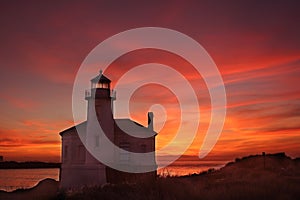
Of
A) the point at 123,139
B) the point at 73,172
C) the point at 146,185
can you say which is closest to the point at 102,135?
the point at 123,139

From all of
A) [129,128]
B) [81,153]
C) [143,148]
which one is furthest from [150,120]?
[81,153]

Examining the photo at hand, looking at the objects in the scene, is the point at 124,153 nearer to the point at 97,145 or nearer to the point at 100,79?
the point at 97,145

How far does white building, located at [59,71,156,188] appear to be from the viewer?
33344 millimetres

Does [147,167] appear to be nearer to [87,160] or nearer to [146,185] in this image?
[87,160]

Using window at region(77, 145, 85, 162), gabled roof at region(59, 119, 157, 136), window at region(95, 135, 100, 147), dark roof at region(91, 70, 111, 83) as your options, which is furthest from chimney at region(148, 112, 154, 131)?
window at region(77, 145, 85, 162)

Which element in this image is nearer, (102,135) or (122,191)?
(122,191)

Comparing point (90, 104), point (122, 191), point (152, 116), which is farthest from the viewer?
point (152, 116)

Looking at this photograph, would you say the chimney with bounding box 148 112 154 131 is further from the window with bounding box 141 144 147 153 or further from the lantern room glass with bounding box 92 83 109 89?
the lantern room glass with bounding box 92 83 109 89

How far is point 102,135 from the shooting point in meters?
33.8

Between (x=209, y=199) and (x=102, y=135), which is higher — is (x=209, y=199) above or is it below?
below

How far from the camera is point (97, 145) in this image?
33812 mm

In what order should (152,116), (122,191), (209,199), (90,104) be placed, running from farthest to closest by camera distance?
(152,116) < (90,104) < (122,191) < (209,199)

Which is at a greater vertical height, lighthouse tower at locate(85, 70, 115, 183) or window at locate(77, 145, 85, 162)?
lighthouse tower at locate(85, 70, 115, 183)

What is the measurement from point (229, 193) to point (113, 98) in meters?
20.5
